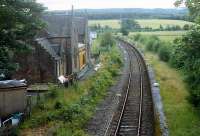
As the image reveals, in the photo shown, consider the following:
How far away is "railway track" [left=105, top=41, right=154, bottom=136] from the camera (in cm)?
2309

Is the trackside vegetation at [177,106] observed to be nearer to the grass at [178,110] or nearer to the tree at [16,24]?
the grass at [178,110]

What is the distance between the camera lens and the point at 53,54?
38.2 meters

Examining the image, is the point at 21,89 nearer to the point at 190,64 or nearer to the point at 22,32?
the point at 22,32

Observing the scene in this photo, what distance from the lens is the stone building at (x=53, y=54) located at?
121ft

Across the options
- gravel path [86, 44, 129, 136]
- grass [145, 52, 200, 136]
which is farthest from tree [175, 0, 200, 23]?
gravel path [86, 44, 129, 136]

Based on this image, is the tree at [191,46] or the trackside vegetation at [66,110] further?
the trackside vegetation at [66,110]

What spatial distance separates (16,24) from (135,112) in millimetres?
9587

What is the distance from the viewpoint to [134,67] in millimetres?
52188

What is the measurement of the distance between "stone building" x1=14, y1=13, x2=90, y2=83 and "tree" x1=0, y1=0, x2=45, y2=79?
979 centimetres

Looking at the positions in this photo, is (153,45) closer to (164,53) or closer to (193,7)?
(164,53)

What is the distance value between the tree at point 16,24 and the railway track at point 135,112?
278 inches

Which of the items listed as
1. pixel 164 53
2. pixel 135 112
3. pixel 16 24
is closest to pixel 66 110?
pixel 135 112

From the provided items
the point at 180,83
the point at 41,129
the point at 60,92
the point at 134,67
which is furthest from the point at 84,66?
the point at 41,129

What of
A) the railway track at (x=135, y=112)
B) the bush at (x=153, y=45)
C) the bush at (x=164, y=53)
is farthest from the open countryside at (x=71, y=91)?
the bush at (x=153, y=45)
